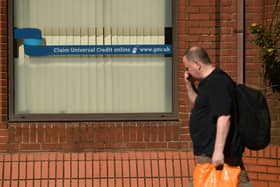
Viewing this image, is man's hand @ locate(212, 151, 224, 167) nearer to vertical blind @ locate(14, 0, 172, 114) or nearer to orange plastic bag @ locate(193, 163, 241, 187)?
orange plastic bag @ locate(193, 163, 241, 187)

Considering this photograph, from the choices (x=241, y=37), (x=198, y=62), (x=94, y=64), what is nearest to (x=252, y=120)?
(x=198, y=62)

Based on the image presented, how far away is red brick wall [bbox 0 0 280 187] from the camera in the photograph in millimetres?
7469

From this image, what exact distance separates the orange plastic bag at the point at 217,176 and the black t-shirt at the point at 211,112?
102 millimetres

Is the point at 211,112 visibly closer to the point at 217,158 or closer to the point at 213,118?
the point at 213,118

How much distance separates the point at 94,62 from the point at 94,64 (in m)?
0.02

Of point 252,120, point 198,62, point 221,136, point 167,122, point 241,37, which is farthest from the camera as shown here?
point 167,122

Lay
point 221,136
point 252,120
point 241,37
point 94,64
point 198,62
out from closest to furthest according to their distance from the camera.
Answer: point 221,136, point 252,120, point 198,62, point 241,37, point 94,64

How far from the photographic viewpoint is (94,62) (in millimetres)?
7727

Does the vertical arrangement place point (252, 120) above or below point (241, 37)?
below

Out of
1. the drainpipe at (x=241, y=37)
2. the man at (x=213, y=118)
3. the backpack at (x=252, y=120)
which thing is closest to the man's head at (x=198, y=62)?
the man at (x=213, y=118)

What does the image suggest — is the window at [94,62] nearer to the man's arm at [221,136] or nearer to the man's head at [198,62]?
the man's head at [198,62]

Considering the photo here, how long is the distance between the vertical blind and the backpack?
9.73 feet

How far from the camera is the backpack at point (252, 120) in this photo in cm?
478

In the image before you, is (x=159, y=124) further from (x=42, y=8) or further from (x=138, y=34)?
(x=42, y=8)
